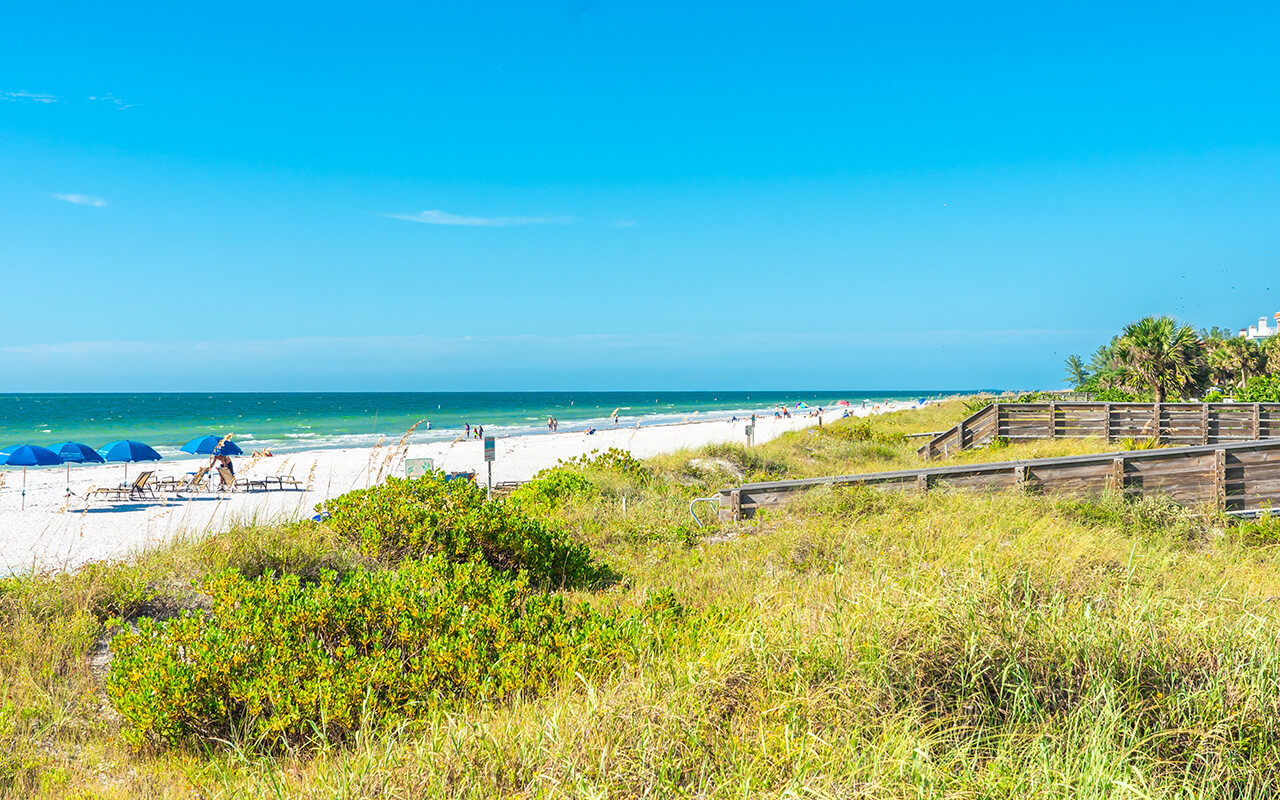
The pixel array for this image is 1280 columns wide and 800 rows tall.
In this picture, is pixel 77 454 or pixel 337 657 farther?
pixel 77 454

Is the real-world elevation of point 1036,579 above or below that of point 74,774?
above

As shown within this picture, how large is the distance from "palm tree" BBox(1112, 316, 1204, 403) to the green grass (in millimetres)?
28803

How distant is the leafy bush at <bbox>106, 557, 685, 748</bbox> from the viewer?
3873mm

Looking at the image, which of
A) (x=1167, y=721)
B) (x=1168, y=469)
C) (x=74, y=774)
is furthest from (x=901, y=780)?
(x=1168, y=469)

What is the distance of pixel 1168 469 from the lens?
1000 centimetres

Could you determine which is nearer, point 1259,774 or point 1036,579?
point 1259,774

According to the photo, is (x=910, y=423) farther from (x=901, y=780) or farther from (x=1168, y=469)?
(x=901, y=780)

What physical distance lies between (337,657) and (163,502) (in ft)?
60.9

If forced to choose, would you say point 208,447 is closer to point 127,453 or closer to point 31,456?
point 127,453

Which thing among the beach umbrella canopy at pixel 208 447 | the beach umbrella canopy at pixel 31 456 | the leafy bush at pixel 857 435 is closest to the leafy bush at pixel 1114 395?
the leafy bush at pixel 857 435

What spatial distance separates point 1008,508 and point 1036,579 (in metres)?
4.12

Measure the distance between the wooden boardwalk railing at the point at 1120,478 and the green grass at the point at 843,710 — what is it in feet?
12.9

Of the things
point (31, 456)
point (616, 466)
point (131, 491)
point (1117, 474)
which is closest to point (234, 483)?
point (131, 491)

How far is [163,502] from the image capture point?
63.7 feet
